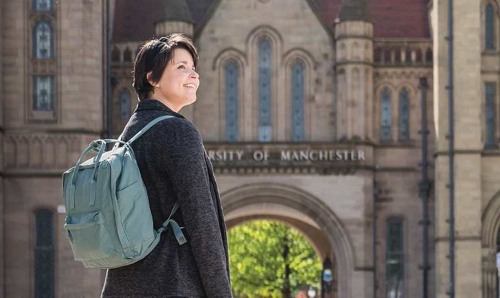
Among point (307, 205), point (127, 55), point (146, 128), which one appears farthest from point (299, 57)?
point (146, 128)

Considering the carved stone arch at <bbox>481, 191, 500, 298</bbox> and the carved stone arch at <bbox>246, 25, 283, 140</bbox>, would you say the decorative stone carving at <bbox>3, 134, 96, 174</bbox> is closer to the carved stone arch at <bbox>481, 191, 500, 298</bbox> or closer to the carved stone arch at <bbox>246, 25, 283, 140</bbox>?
the carved stone arch at <bbox>246, 25, 283, 140</bbox>

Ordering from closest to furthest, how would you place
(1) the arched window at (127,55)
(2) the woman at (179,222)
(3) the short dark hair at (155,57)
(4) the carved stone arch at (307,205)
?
(2) the woman at (179,222) → (3) the short dark hair at (155,57) → (4) the carved stone arch at (307,205) → (1) the arched window at (127,55)

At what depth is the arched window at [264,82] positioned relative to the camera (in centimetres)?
3762

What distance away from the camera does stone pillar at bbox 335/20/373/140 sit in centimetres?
3681

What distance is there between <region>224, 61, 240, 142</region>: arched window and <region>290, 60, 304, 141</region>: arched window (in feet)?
4.96

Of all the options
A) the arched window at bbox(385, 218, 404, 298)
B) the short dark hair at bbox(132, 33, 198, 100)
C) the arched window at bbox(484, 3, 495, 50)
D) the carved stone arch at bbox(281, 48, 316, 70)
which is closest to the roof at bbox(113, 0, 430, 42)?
the carved stone arch at bbox(281, 48, 316, 70)

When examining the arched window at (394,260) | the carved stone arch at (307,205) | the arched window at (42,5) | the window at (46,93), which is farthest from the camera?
the arched window at (394,260)

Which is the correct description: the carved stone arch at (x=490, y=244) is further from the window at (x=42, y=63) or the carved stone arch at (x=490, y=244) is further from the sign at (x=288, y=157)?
the window at (x=42, y=63)

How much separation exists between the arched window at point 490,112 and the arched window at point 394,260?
317 centimetres

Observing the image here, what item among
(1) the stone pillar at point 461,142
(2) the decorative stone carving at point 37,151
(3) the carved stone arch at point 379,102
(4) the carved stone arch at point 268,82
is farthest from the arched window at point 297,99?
(2) the decorative stone carving at point 37,151

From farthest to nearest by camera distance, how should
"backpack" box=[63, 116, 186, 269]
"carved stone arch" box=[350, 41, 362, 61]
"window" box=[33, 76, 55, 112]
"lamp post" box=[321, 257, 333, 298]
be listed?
1. "lamp post" box=[321, 257, 333, 298]
2. "carved stone arch" box=[350, 41, 362, 61]
3. "window" box=[33, 76, 55, 112]
4. "backpack" box=[63, 116, 186, 269]

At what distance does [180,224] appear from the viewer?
18.1 feet

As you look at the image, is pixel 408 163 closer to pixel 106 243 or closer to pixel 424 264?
pixel 424 264

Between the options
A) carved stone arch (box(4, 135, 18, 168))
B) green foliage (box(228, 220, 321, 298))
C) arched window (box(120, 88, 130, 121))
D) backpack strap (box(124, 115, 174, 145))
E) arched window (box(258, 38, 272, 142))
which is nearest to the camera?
backpack strap (box(124, 115, 174, 145))
